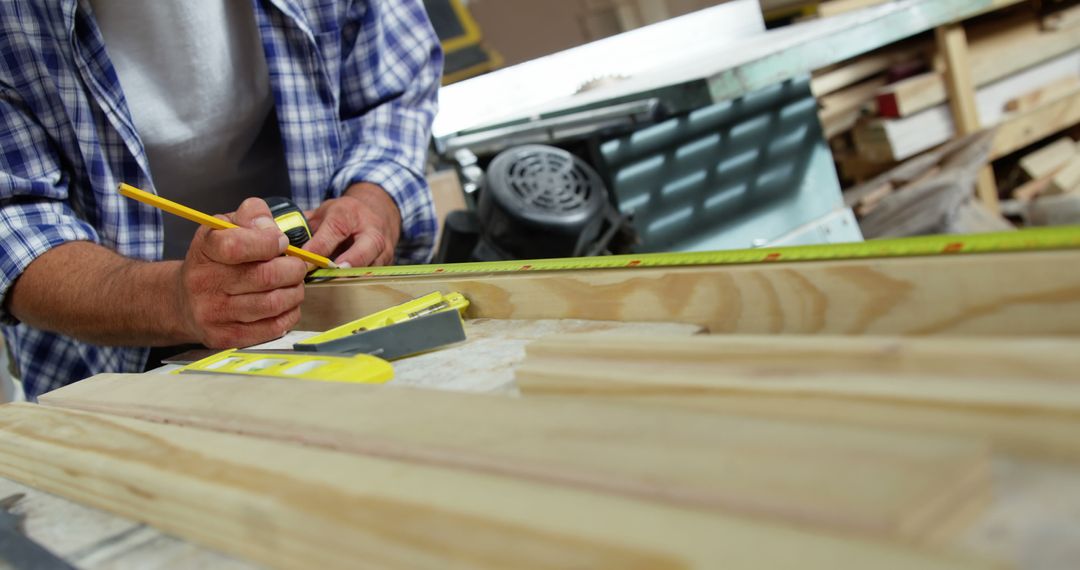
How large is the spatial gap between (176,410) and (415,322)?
0.27 metres

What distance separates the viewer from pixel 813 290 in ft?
2.66

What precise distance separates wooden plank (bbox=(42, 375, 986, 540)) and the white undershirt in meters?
1.02

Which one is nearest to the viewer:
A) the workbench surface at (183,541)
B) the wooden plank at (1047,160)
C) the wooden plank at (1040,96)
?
the workbench surface at (183,541)

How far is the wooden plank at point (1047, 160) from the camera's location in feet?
13.0

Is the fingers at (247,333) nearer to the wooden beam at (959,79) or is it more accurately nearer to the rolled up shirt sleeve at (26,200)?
the rolled up shirt sleeve at (26,200)

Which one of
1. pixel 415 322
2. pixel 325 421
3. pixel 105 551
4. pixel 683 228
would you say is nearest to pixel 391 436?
pixel 325 421

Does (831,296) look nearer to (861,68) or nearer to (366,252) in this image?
(366,252)

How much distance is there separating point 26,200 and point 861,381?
1.44m

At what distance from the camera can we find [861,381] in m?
0.58

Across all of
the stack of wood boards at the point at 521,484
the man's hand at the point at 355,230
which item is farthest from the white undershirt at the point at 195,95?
the stack of wood boards at the point at 521,484

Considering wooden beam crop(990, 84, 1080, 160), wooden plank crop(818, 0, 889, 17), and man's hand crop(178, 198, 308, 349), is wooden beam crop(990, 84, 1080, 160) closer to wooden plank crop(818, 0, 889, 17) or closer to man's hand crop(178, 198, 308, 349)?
wooden plank crop(818, 0, 889, 17)

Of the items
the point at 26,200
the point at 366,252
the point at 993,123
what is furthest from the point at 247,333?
the point at 993,123

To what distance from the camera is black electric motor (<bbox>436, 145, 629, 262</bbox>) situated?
7.59 feet

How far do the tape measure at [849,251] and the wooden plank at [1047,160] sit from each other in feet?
11.8
